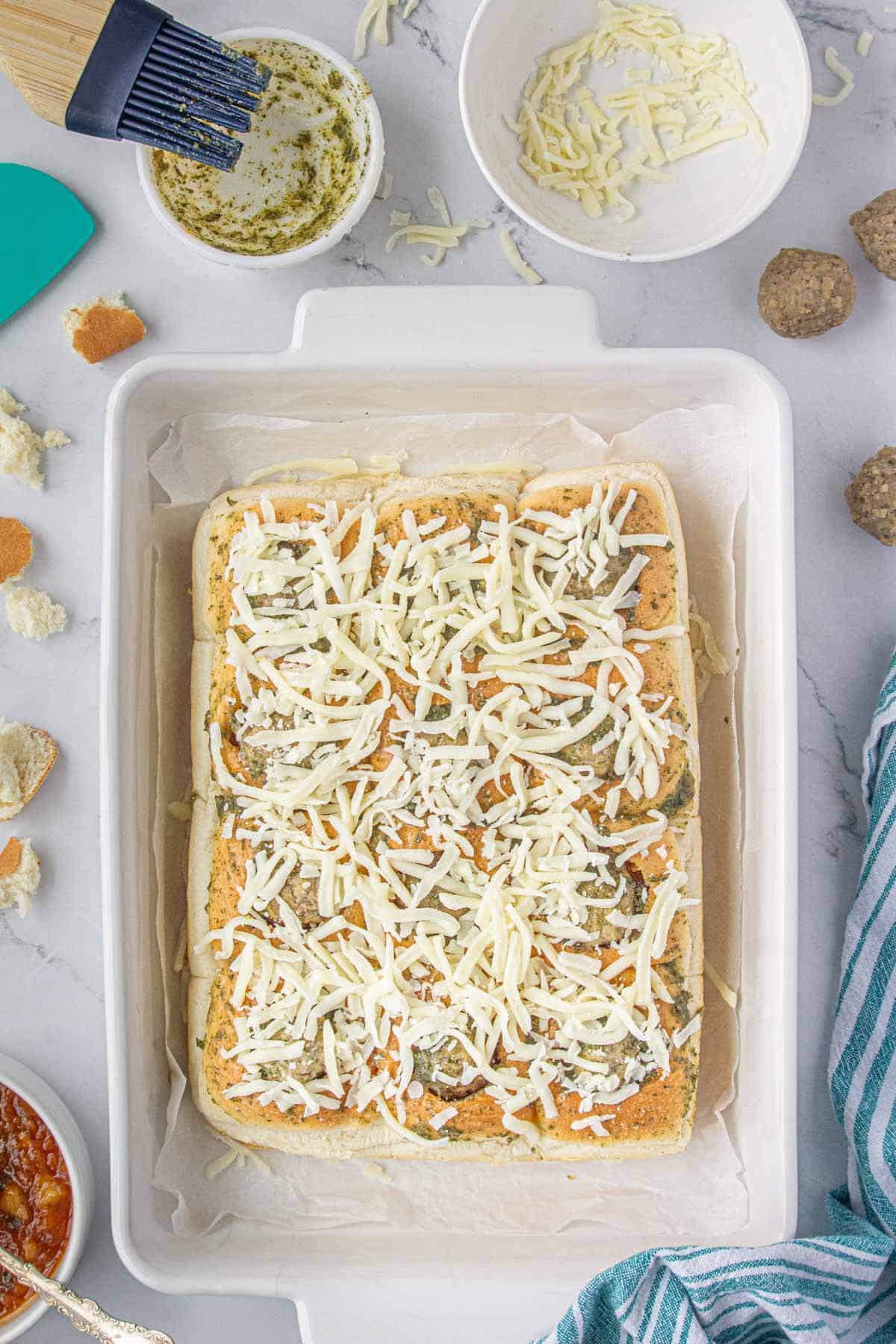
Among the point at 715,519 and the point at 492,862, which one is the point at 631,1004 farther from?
the point at 715,519

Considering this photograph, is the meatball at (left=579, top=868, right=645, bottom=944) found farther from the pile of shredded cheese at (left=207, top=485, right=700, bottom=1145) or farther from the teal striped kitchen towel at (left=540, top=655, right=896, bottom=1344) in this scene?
the teal striped kitchen towel at (left=540, top=655, right=896, bottom=1344)

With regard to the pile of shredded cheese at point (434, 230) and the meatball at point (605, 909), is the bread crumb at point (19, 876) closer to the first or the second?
the meatball at point (605, 909)

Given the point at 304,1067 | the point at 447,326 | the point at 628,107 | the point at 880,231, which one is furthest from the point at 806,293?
the point at 304,1067

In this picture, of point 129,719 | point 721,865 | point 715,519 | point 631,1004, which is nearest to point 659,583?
point 715,519

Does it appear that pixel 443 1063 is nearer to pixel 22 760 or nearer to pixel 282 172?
pixel 22 760

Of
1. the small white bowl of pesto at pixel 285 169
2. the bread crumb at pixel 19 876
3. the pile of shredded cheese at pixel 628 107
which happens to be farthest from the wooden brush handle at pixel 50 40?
the bread crumb at pixel 19 876
